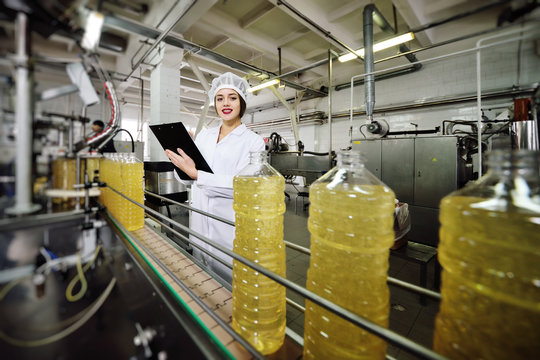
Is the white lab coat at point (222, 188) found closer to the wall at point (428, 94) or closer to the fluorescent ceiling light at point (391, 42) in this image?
the fluorescent ceiling light at point (391, 42)

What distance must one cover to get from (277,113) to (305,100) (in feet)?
6.04

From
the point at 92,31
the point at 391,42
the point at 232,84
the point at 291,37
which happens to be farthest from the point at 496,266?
the point at 291,37

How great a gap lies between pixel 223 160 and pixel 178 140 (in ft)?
1.32

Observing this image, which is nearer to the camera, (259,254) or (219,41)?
(259,254)

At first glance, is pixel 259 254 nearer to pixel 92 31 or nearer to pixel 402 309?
pixel 92 31

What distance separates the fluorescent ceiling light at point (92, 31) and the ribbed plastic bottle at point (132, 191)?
3.54ft

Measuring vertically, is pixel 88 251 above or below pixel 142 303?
above

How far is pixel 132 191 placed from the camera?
152 centimetres

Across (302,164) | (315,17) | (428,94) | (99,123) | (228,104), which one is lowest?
(99,123)

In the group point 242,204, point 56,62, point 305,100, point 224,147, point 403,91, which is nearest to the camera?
point 56,62

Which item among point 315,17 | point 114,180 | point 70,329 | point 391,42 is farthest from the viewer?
point 315,17

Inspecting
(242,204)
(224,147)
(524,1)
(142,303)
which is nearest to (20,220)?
(142,303)

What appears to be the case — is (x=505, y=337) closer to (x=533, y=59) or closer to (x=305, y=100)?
(x=533, y=59)

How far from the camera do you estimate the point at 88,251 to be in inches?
25.2
